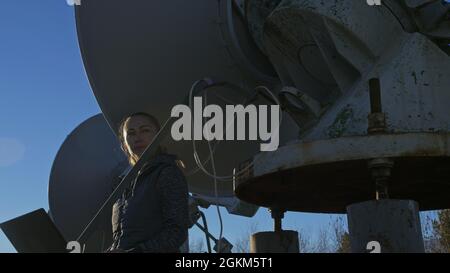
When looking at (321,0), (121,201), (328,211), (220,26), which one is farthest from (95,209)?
(121,201)

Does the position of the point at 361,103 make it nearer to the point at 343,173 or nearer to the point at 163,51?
the point at 343,173

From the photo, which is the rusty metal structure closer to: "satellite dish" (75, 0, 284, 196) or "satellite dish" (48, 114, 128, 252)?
"satellite dish" (75, 0, 284, 196)

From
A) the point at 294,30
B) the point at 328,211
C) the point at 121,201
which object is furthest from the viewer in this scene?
the point at 328,211

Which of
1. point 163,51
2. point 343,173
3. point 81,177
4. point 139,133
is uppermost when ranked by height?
point 81,177

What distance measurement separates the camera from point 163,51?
23.4ft

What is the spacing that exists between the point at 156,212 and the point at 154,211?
0.01 metres

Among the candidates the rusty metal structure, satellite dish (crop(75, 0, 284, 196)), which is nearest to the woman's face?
the rusty metal structure

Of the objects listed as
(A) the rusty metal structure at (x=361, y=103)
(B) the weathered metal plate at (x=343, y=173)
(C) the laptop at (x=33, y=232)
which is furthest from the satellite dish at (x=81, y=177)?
(C) the laptop at (x=33, y=232)

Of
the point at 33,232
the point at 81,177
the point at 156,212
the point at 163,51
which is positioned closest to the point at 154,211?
the point at 156,212

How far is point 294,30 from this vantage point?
6434 mm

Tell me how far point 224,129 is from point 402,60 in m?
2.16

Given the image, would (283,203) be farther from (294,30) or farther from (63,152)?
(63,152)

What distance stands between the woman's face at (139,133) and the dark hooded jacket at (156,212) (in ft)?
0.94

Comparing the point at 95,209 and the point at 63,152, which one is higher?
the point at 63,152
